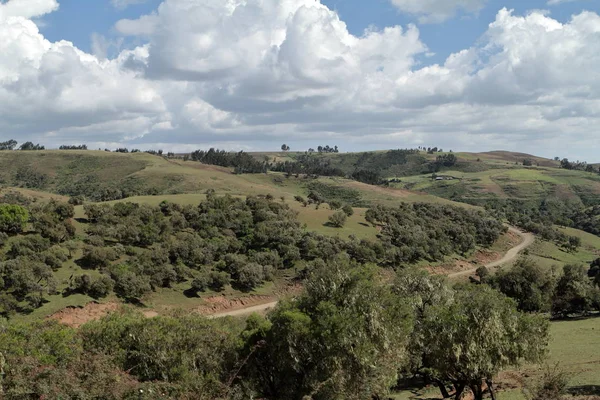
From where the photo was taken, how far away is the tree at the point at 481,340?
26.1 meters

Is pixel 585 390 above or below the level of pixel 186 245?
above

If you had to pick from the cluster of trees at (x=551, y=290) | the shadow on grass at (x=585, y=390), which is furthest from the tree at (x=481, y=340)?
the cluster of trees at (x=551, y=290)

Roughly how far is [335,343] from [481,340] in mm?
8654

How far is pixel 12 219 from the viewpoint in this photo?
6681cm

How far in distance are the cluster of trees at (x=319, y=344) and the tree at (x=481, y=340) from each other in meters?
0.06

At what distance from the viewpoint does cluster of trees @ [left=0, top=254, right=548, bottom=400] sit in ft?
81.3

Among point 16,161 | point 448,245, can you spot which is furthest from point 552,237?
point 16,161

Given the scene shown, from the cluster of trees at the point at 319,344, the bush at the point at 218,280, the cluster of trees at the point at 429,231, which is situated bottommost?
the bush at the point at 218,280

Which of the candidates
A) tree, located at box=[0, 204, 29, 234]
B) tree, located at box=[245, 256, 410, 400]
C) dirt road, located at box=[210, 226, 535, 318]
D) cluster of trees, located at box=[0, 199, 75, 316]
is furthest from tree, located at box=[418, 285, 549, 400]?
tree, located at box=[0, 204, 29, 234]

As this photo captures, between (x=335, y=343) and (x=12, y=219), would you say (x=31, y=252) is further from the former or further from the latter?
(x=335, y=343)

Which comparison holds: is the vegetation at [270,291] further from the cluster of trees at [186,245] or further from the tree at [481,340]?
the cluster of trees at [186,245]

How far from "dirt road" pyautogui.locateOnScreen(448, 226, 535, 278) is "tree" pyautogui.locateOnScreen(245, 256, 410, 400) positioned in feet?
205

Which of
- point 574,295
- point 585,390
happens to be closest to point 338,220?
point 574,295

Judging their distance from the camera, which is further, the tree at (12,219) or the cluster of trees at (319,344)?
the tree at (12,219)
